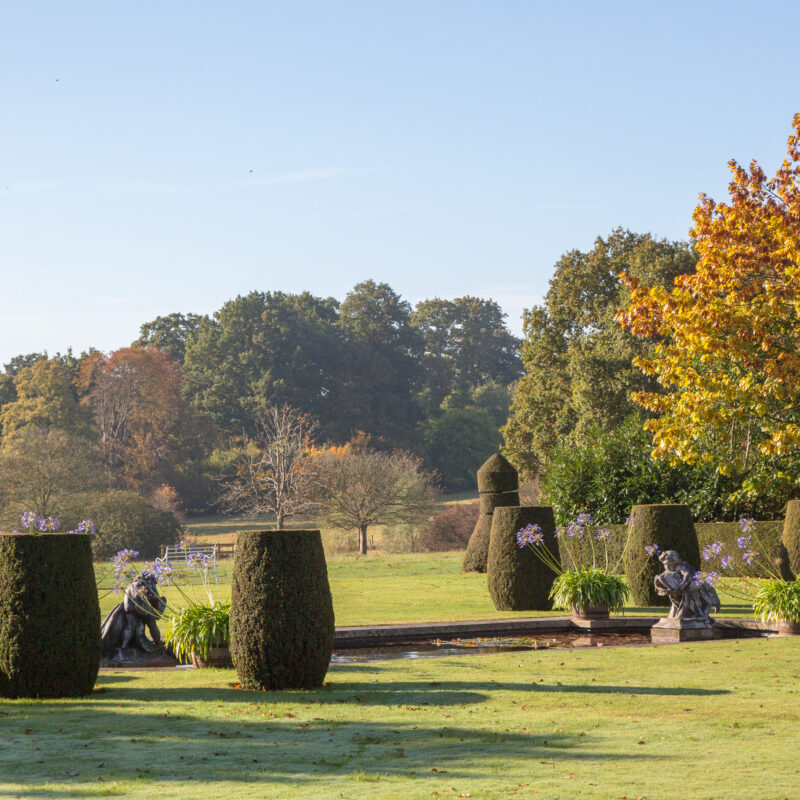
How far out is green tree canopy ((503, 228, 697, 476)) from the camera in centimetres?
3738

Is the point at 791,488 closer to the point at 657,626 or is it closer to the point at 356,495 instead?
the point at 657,626

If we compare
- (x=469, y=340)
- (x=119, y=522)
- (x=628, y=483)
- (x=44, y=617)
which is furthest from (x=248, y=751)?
(x=469, y=340)

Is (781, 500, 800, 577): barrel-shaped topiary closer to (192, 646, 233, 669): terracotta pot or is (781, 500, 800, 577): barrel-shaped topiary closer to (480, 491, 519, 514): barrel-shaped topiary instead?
(480, 491, 519, 514): barrel-shaped topiary

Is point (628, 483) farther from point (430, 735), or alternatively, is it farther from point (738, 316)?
point (430, 735)

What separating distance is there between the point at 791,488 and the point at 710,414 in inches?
278

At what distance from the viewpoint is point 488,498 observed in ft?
89.6

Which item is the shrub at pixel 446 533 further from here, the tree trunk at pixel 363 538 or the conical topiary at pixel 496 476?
the conical topiary at pixel 496 476

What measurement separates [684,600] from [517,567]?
12.5 ft

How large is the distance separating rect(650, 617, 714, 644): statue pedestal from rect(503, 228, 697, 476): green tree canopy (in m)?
22.7

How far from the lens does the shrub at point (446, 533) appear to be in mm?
43344

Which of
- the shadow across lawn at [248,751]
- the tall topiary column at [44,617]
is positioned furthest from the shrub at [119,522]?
the shadow across lawn at [248,751]

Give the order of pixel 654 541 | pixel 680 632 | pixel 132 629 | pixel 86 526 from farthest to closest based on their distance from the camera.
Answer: pixel 654 541
pixel 680 632
pixel 86 526
pixel 132 629

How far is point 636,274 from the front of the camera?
39031 millimetres

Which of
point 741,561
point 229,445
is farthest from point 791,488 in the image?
point 229,445
